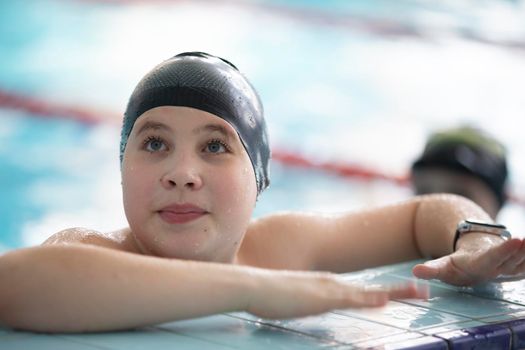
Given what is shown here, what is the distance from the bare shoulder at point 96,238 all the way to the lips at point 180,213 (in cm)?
22

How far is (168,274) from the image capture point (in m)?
1.99

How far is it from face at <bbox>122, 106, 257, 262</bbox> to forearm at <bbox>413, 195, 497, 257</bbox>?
0.84 metres

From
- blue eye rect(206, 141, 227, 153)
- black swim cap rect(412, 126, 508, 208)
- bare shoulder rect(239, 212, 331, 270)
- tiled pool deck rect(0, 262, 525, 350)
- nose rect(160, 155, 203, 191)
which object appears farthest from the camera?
black swim cap rect(412, 126, 508, 208)

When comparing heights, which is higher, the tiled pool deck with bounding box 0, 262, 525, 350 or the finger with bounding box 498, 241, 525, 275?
the finger with bounding box 498, 241, 525, 275

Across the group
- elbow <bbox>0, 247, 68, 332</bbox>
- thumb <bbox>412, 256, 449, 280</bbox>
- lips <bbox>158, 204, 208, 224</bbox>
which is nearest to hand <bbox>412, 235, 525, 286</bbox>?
thumb <bbox>412, 256, 449, 280</bbox>

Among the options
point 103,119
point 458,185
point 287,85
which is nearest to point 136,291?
point 458,185

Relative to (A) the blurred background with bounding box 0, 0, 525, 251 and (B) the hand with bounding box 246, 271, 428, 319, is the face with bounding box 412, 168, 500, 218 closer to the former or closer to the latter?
(B) the hand with bounding box 246, 271, 428, 319

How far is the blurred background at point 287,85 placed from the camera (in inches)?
331

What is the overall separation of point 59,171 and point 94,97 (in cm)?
140

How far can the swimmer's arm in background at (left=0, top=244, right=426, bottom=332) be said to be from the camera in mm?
1945

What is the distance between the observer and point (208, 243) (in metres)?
2.43

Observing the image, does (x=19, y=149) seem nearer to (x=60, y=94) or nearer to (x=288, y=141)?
(x=60, y=94)

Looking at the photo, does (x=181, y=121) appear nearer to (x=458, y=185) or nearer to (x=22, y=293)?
(x=22, y=293)

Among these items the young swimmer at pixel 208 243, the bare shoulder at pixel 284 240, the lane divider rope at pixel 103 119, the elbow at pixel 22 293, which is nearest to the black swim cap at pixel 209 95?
the young swimmer at pixel 208 243
